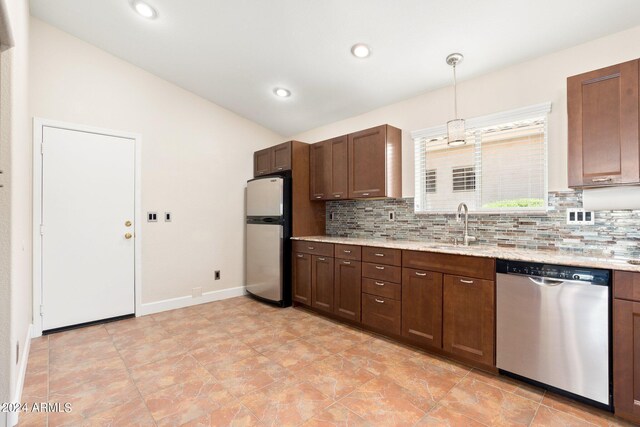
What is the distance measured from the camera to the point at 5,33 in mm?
1519

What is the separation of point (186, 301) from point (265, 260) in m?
1.12

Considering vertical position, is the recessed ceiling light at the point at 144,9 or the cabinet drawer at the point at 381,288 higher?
the recessed ceiling light at the point at 144,9

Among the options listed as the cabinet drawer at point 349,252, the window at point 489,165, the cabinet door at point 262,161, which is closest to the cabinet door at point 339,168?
the cabinet drawer at point 349,252

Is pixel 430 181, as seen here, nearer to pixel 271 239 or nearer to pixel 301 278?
pixel 301 278

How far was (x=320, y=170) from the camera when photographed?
3955 mm

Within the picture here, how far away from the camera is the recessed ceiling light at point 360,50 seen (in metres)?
2.66

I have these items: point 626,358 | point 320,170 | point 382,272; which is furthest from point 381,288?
point 320,170

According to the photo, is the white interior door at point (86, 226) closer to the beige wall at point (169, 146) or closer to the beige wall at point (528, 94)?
the beige wall at point (169, 146)

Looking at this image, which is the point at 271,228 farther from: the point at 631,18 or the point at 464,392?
the point at 631,18

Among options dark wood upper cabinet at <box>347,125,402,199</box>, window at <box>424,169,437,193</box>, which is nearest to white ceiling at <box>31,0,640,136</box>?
dark wood upper cabinet at <box>347,125,402,199</box>

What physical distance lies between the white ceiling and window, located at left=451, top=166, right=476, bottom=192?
889mm

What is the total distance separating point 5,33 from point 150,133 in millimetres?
2162

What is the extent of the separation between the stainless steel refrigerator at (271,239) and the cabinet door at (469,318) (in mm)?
2034

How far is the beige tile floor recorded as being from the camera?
69.0 inches
